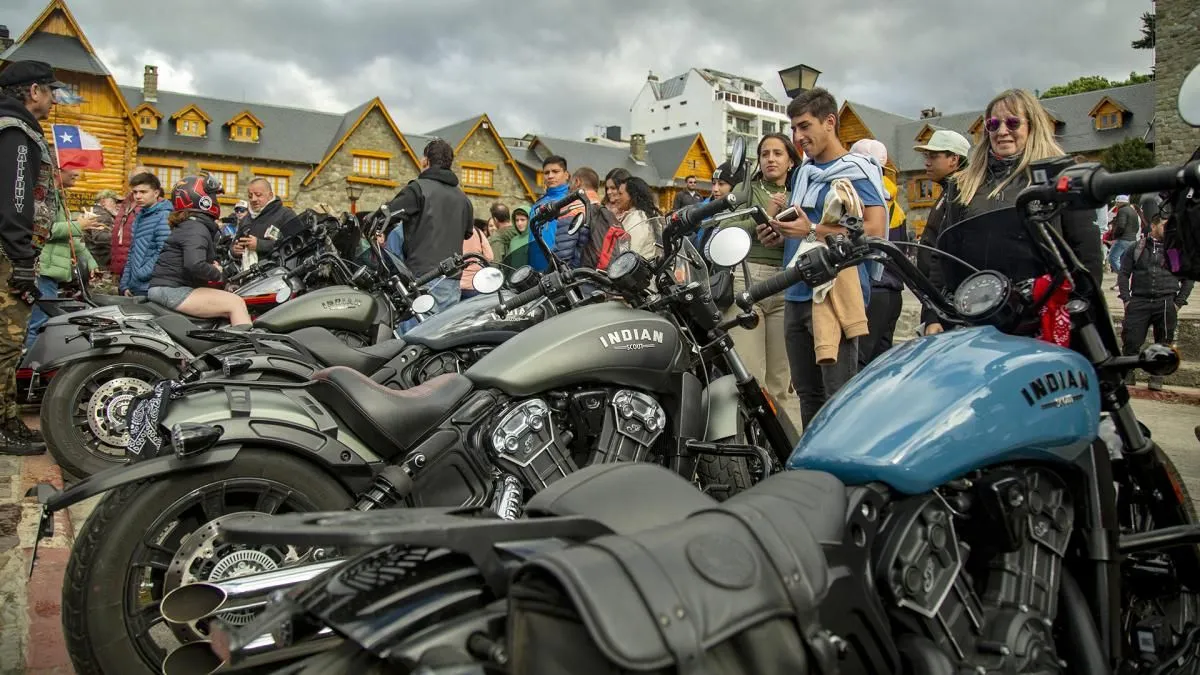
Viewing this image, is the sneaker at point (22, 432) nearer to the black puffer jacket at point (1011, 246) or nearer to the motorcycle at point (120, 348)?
the motorcycle at point (120, 348)

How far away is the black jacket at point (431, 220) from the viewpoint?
715 centimetres

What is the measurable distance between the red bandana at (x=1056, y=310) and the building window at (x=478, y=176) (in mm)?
43464

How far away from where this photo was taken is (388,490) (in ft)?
8.77

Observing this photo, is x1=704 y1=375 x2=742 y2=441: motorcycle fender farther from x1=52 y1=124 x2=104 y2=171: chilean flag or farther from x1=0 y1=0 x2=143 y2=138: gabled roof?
x1=0 y1=0 x2=143 y2=138: gabled roof

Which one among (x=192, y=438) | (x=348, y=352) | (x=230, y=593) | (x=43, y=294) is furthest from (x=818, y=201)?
(x=43, y=294)

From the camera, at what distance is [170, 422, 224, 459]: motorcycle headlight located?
8.07 ft

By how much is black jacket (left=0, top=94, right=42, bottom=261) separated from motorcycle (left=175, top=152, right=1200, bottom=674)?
14.5ft

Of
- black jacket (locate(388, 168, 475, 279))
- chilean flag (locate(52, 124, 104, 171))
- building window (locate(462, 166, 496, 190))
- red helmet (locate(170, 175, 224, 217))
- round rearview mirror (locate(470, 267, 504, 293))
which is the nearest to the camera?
round rearview mirror (locate(470, 267, 504, 293))

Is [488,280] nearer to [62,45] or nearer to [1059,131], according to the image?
[62,45]

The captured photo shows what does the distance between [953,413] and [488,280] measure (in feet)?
9.94

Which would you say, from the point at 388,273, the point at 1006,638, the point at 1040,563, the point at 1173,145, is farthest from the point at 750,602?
the point at 1173,145

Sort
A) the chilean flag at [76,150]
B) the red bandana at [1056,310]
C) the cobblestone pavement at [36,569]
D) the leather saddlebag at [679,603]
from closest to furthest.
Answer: the leather saddlebag at [679,603] → the red bandana at [1056,310] → the cobblestone pavement at [36,569] → the chilean flag at [76,150]

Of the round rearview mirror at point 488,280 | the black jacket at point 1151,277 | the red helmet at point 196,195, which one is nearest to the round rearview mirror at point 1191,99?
the round rearview mirror at point 488,280

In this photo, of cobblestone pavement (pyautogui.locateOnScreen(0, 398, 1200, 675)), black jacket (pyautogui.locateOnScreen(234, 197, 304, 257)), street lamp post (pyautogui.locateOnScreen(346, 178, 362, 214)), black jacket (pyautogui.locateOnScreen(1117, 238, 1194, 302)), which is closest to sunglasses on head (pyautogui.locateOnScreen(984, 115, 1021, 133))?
cobblestone pavement (pyautogui.locateOnScreen(0, 398, 1200, 675))
